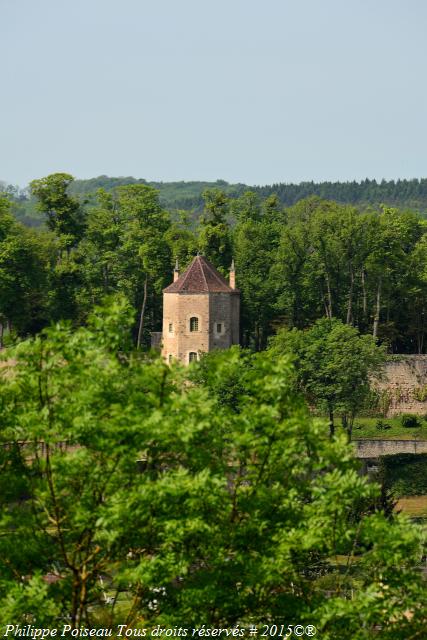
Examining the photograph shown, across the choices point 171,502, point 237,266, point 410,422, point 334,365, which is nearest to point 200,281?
point 237,266

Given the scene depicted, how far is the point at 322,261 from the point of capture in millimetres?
74000

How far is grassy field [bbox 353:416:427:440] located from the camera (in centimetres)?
6469

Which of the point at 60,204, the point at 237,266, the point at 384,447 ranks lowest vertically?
the point at 384,447

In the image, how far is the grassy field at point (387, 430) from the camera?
212ft

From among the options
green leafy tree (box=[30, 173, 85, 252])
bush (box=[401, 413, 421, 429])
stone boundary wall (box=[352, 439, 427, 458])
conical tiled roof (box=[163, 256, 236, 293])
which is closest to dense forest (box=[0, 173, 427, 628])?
stone boundary wall (box=[352, 439, 427, 458])

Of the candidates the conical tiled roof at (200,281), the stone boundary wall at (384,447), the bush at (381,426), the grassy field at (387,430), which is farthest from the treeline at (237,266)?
the stone boundary wall at (384,447)

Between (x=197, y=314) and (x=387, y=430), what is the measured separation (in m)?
11.1

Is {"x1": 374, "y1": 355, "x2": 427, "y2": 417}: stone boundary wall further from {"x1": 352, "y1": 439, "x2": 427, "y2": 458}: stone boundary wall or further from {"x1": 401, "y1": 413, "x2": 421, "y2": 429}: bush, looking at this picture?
{"x1": 352, "y1": 439, "x2": 427, "y2": 458}: stone boundary wall

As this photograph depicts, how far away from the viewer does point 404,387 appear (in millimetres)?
69125

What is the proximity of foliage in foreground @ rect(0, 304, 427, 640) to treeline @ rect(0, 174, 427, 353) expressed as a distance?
50828 mm

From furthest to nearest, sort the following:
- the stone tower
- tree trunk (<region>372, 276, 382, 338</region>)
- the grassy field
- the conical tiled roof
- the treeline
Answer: the treeline, tree trunk (<region>372, 276, 382, 338</region>), the conical tiled roof, the stone tower, the grassy field

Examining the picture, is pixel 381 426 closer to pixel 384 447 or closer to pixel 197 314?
pixel 384 447

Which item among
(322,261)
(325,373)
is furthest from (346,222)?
(325,373)

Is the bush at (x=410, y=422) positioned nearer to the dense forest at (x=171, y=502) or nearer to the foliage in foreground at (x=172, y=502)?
the dense forest at (x=171, y=502)
